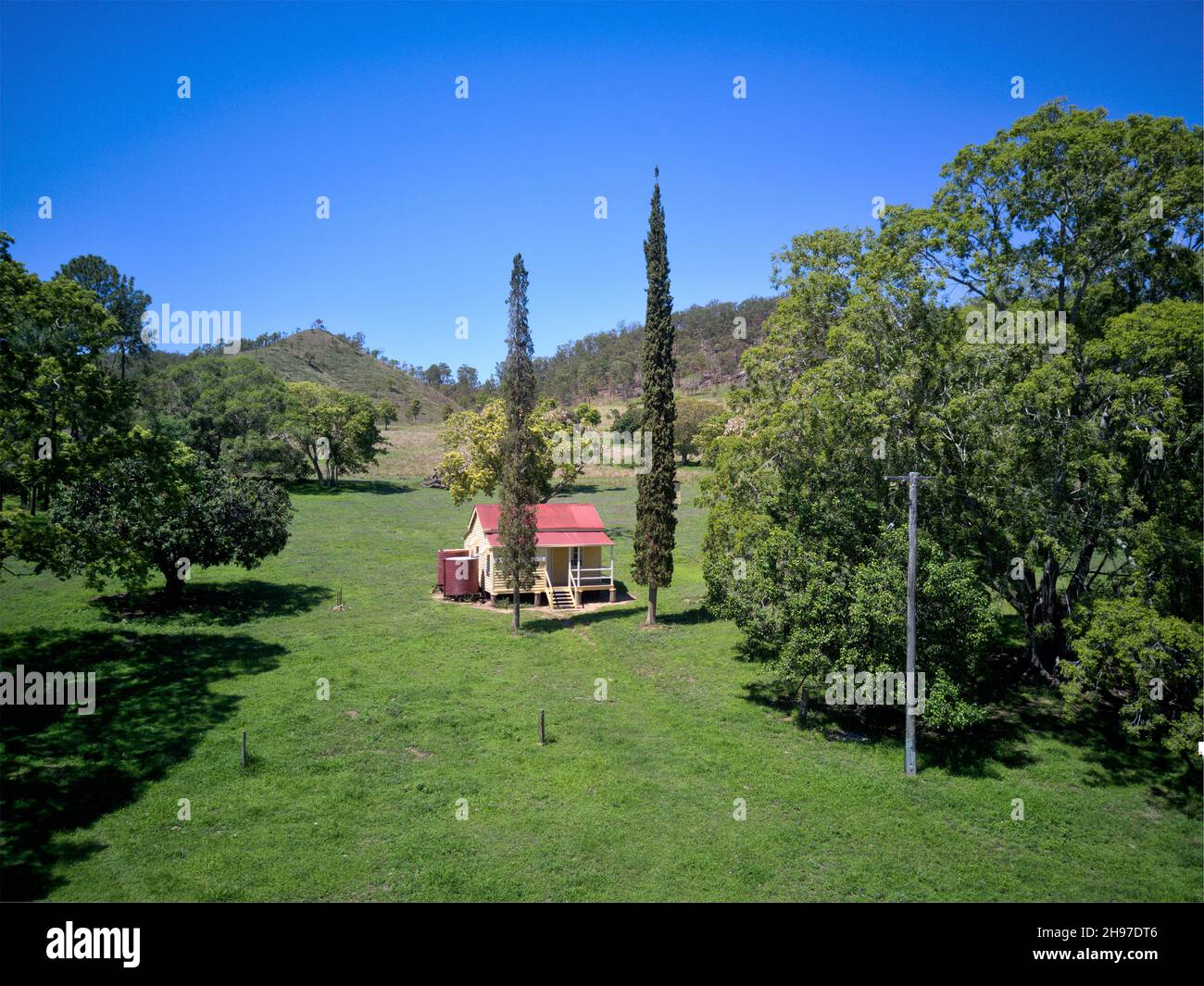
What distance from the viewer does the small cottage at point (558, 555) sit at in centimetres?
3638

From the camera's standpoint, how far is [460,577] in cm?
3731

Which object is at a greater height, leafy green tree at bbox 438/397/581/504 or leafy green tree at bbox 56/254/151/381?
leafy green tree at bbox 56/254/151/381

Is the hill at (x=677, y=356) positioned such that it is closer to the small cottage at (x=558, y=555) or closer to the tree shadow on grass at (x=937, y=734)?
the small cottage at (x=558, y=555)

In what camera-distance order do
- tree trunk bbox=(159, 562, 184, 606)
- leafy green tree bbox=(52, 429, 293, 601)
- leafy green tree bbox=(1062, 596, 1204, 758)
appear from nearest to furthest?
leafy green tree bbox=(1062, 596, 1204, 758), leafy green tree bbox=(52, 429, 293, 601), tree trunk bbox=(159, 562, 184, 606)

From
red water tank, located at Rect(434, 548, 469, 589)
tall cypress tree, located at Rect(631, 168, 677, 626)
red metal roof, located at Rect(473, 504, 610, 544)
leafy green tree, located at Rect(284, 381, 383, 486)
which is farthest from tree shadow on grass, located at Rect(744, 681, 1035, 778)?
leafy green tree, located at Rect(284, 381, 383, 486)

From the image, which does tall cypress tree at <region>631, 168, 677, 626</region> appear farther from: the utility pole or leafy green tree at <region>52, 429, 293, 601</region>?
leafy green tree at <region>52, 429, 293, 601</region>

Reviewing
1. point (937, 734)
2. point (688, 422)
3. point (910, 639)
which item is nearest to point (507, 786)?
point (910, 639)

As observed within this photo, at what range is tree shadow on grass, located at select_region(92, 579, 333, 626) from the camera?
30.0 metres

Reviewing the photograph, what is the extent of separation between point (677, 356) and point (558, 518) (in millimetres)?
132432

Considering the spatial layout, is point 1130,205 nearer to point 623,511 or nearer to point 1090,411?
point 1090,411

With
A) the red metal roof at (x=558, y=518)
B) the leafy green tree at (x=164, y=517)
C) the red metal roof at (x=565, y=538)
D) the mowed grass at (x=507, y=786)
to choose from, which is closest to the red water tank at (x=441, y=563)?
the red metal roof at (x=558, y=518)

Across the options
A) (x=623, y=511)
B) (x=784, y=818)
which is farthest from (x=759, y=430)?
(x=623, y=511)

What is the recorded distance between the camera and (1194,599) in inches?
687

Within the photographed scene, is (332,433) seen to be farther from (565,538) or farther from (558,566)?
(565,538)
